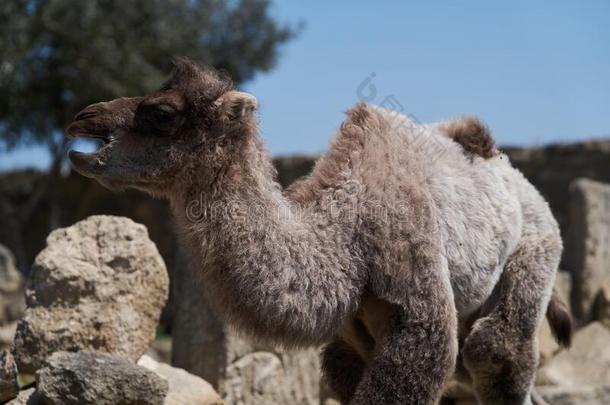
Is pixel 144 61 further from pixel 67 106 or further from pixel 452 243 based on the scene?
pixel 452 243

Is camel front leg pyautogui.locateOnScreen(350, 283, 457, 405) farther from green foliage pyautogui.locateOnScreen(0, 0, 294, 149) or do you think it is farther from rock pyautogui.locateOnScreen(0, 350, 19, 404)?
green foliage pyautogui.locateOnScreen(0, 0, 294, 149)

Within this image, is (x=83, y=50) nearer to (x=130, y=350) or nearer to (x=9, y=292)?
(x=9, y=292)

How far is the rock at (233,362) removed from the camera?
7438 millimetres

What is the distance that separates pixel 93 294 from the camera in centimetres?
604

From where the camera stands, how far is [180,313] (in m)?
7.86

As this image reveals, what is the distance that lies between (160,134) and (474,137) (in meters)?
2.17

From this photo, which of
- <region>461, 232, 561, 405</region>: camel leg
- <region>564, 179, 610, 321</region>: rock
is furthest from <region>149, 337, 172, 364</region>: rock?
<region>461, 232, 561, 405</region>: camel leg

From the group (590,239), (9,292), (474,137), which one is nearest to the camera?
(474,137)

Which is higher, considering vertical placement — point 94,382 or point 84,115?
point 84,115

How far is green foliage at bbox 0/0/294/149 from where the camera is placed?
55.6 feet

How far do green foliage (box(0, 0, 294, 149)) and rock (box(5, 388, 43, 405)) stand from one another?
12313 mm

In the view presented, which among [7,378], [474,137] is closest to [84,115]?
[7,378]

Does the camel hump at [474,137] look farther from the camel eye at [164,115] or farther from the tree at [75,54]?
the tree at [75,54]

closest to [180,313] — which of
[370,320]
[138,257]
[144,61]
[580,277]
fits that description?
[138,257]
